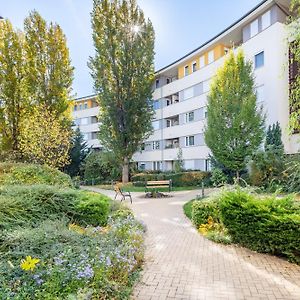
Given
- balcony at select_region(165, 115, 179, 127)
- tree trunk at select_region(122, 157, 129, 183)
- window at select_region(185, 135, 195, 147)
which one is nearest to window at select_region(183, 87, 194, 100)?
balcony at select_region(165, 115, 179, 127)

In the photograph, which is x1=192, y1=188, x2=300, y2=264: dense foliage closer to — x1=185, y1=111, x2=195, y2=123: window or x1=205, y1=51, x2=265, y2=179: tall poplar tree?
x1=205, y1=51, x2=265, y2=179: tall poplar tree

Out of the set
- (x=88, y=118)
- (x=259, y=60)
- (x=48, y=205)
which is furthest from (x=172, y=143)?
(x=48, y=205)

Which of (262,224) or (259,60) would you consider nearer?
(262,224)

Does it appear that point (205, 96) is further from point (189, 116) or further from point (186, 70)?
point (186, 70)

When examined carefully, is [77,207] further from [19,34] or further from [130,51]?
[130,51]

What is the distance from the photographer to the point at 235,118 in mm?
19297

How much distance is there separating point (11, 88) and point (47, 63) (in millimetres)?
3343

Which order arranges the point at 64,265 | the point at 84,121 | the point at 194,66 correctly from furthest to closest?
the point at 84,121
the point at 194,66
the point at 64,265

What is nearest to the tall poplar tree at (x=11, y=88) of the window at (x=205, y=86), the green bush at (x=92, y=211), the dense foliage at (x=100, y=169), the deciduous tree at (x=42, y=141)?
the deciduous tree at (x=42, y=141)

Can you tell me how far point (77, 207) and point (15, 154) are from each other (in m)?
14.0

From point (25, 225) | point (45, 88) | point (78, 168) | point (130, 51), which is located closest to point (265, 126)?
point (130, 51)

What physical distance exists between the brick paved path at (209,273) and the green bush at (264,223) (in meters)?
0.27

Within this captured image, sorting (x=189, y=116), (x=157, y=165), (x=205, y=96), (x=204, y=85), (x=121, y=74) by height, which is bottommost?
(x=157, y=165)

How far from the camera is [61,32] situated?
72.1ft
